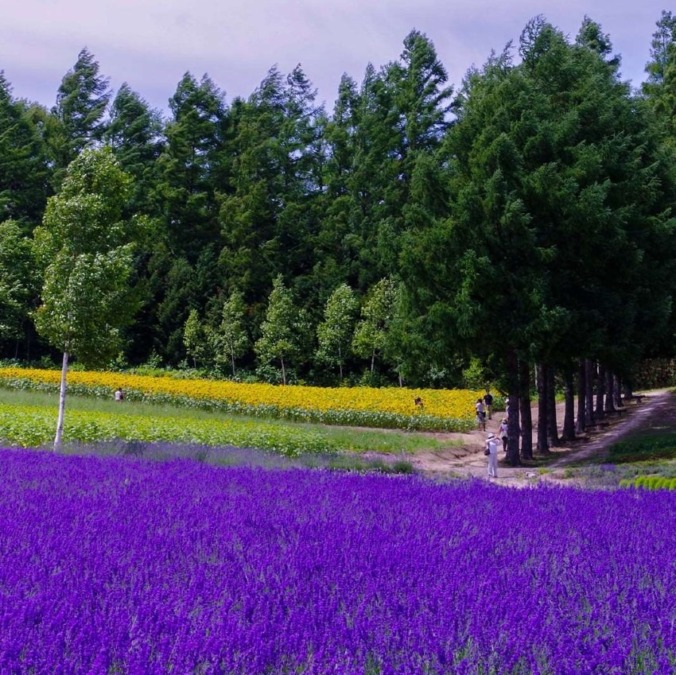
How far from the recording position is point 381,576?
508 cm

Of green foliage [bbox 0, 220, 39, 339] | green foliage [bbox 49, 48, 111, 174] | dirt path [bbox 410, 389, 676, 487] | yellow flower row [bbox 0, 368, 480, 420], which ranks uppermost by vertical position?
green foliage [bbox 49, 48, 111, 174]

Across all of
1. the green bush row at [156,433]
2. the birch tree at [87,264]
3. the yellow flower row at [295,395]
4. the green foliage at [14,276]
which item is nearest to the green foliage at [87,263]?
the birch tree at [87,264]

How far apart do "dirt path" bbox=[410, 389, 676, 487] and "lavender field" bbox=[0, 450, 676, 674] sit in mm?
7099

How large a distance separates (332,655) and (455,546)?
2923 mm

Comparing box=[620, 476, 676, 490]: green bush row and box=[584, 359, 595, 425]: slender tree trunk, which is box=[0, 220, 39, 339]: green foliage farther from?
box=[620, 476, 676, 490]: green bush row

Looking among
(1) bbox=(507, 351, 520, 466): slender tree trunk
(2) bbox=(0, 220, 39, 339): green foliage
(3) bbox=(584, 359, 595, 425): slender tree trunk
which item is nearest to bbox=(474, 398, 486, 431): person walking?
(3) bbox=(584, 359, 595, 425): slender tree trunk

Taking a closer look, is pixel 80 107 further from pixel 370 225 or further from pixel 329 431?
pixel 329 431

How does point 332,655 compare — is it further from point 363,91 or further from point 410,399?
point 363,91

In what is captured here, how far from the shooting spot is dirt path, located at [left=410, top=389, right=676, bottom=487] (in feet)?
59.3

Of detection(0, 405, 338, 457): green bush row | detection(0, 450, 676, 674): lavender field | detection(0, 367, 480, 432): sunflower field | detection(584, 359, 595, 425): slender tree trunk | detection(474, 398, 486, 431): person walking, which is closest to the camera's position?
detection(0, 450, 676, 674): lavender field

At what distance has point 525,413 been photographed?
76.5 ft

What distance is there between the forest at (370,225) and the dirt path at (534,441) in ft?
4.77

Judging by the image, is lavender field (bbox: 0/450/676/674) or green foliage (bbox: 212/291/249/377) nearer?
lavender field (bbox: 0/450/676/674)

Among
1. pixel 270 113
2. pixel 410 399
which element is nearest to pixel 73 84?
pixel 270 113
